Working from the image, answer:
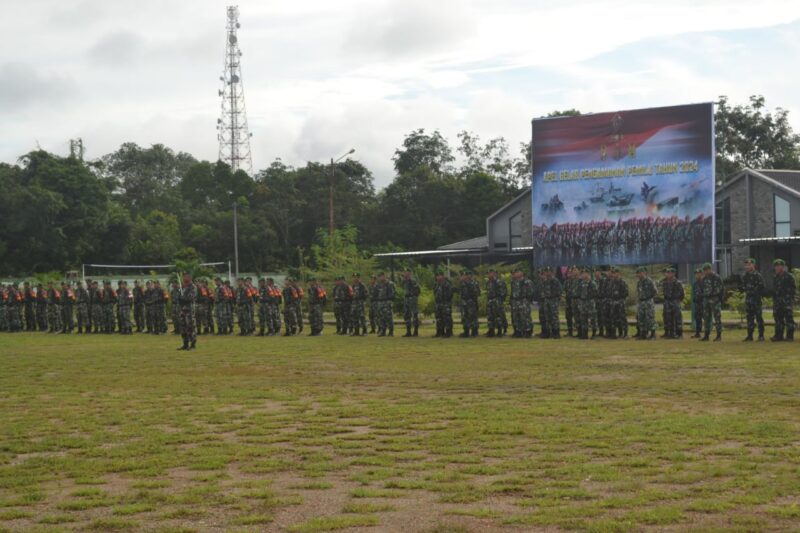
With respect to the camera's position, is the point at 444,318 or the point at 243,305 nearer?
the point at 444,318

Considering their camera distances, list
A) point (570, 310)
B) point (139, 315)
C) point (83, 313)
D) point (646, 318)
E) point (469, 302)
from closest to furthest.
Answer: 1. point (646, 318)
2. point (570, 310)
3. point (469, 302)
4. point (139, 315)
5. point (83, 313)

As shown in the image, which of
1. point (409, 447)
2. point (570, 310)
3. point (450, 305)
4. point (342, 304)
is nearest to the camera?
point (409, 447)

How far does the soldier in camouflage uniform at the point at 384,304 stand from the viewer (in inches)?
1144

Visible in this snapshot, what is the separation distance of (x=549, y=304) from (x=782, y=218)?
2173cm

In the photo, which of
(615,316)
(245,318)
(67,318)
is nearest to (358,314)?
(245,318)

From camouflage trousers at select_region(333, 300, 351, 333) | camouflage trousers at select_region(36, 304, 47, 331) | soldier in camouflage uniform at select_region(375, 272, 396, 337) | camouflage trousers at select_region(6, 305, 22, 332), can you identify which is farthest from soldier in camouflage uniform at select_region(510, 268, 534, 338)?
camouflage trousers at select_region(6, 305, 22, 332)

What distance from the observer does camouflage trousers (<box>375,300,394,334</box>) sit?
29156mm

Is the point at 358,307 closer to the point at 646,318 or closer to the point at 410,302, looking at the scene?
the point at 410,302

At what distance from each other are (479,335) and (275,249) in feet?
127

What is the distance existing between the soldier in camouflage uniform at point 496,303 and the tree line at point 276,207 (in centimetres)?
2493

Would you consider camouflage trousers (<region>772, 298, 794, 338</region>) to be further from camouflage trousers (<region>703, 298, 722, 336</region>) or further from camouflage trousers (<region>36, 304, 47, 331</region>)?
camouflage trousers (<region>36, 304, 47, 331</region>)

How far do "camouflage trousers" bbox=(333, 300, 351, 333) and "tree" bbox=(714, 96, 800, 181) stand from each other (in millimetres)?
38291

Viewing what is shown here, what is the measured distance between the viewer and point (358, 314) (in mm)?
29625

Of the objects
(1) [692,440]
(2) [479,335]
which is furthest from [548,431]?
(2) [479,335]
